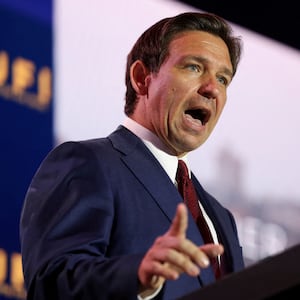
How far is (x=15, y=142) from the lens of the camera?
279 cm

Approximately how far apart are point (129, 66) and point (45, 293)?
0.62m

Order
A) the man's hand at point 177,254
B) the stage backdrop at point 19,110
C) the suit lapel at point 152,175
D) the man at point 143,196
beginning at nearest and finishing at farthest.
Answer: the man's hand at point 177,254
the man at point 143,196
the suit lapel at point 152,175
the stage backdrop at point 19,110

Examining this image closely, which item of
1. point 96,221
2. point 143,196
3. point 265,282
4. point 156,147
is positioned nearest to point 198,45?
point 156,147

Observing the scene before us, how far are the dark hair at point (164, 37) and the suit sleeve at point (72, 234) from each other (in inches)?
12.1

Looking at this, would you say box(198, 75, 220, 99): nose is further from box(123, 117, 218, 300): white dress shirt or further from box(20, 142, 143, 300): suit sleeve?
box(20, 142, 143, 300): suit sleeve

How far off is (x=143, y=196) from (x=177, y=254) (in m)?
0.44

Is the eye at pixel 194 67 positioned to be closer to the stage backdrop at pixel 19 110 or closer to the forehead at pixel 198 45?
the forehead at pixel 198 45

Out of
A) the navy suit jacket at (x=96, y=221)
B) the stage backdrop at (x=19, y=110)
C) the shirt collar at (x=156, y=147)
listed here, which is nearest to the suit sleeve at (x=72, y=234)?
the navy suit jacket at (x=96, y=221)

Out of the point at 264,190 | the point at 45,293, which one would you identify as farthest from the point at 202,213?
the point at 264,190

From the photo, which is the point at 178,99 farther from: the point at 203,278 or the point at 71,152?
the point at 203,278

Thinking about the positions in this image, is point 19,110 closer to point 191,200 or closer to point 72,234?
point 191,200

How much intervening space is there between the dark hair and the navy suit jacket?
201 mm

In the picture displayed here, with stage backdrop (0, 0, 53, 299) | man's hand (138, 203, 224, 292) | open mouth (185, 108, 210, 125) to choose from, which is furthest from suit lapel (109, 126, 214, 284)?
stage backdrop (0, 0, 53, 299)

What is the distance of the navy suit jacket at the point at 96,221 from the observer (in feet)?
4.37
